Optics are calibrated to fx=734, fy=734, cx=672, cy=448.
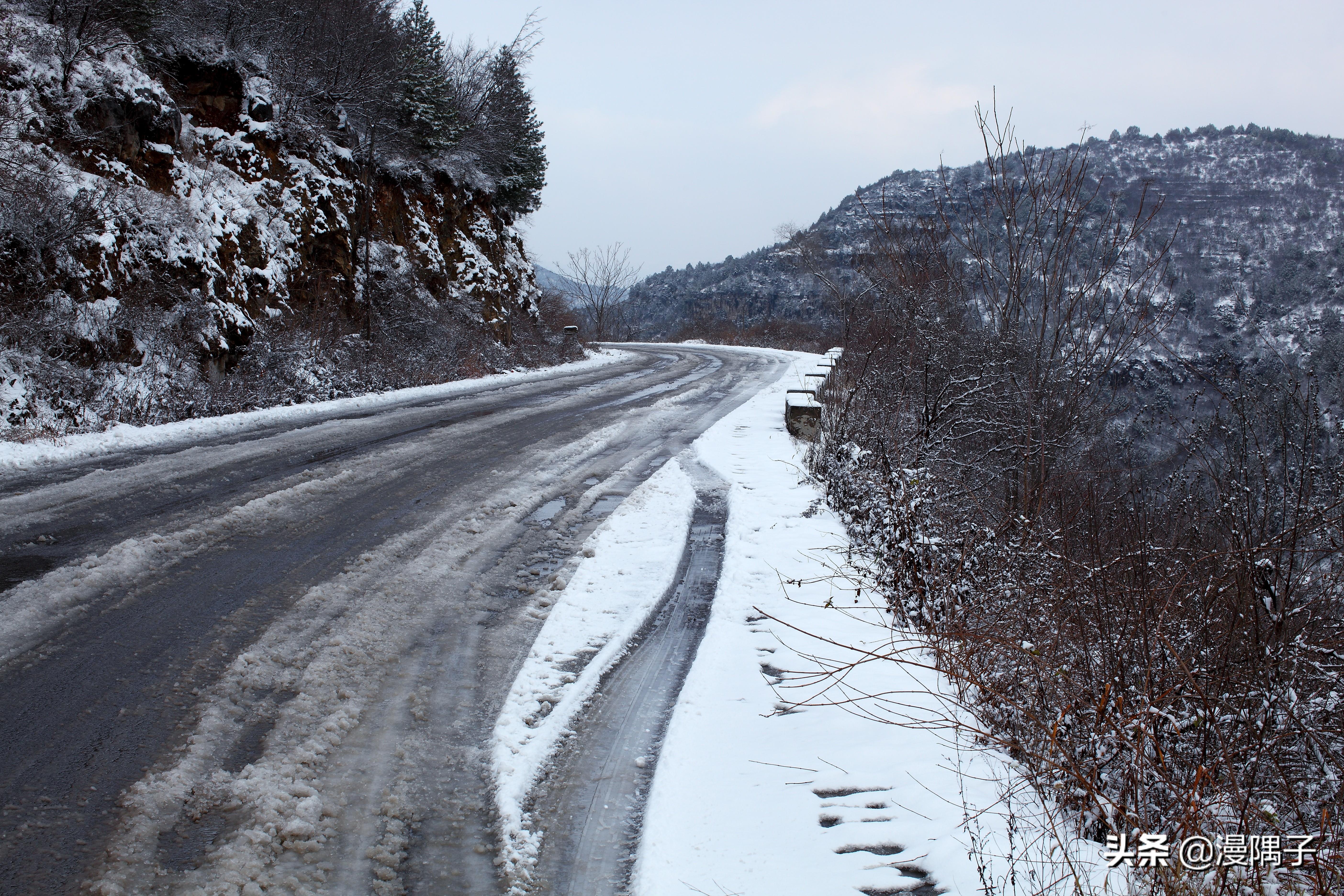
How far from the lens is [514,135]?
81.3 ft

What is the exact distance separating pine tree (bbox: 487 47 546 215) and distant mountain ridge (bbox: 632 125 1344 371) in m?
11.5

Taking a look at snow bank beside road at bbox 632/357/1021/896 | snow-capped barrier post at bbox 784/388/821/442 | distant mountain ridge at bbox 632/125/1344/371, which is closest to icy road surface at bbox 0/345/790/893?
snow bank beside road at bbox 632/357/1021/896

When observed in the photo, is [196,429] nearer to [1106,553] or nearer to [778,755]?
[778,755]

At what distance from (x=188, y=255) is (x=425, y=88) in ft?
34.7

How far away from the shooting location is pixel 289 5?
54.1 feet

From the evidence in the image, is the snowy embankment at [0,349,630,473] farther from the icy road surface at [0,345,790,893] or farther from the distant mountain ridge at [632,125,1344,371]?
the distant mountain ridge at [632,125,1344,371]

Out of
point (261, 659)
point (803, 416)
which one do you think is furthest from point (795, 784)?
point (803, 416)

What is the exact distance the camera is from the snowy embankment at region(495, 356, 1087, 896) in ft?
7.69

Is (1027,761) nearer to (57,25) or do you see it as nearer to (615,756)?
(615,756)

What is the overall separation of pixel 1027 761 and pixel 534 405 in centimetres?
1065

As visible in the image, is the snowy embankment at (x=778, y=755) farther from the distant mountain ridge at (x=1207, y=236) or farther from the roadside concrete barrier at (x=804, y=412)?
the distant mountain ridge at (x=1207, y=236)

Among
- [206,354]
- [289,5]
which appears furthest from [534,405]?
[289,5]

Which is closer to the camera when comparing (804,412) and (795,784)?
(795,784)

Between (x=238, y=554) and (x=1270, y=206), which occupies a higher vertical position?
(x=1270, y=206)
